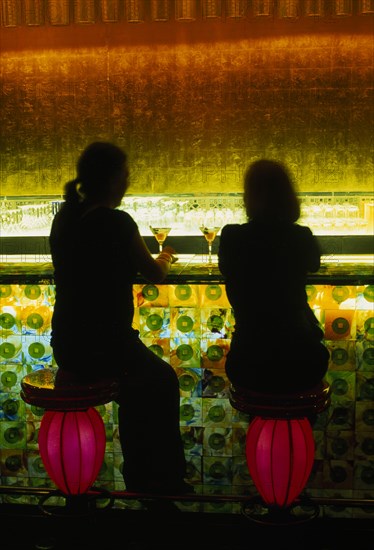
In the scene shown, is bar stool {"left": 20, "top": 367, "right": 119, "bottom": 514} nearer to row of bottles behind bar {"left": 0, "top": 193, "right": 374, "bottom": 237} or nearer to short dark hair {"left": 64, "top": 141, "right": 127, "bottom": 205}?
short dark hair {"left": 64, "top": 141, "right": 127, "bottom": 205}

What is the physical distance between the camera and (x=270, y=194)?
2.57 metres

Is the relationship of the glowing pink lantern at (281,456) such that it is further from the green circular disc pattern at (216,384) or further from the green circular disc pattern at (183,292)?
the green circular disc pattern at (183,292)

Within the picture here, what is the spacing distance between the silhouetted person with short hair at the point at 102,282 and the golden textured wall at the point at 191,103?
75.1 inches

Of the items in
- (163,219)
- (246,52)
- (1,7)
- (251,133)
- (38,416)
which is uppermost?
(1,7)

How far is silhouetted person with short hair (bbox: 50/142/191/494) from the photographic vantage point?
2562mm

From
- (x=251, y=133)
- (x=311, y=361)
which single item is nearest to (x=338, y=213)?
(x=251, y=133)

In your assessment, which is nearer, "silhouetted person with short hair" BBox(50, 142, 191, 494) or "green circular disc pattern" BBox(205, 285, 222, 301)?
"silhouetted person with short hair" BBox(50, 142, 191, 494)

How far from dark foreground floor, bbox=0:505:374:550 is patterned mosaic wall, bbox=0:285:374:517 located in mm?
76

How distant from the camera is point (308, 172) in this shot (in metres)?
4.45

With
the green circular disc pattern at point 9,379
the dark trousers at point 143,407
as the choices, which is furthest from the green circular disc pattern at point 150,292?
the green circular disc pattern at point 9,379

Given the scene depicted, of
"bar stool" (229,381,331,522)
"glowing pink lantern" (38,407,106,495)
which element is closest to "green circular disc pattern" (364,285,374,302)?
"bar stool" (229,381,331,522)

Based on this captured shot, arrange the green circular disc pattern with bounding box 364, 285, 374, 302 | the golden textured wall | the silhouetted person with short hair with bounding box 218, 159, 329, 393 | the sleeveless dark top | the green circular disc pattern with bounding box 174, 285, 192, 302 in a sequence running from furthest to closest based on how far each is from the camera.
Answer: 1. the golden textured wall
2. the green circular disc pattern with bounding box 174, 285, 192, 302
3. the green circular disc pattern with bounding box 364, 285, 374, 302
4. the sleeveless dark top
5. the silhouetted person with short hair with bounding box 218, 159, 329, 393

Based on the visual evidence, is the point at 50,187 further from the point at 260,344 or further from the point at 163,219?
the point at 260,344

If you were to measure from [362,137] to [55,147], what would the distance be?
2149 mm
